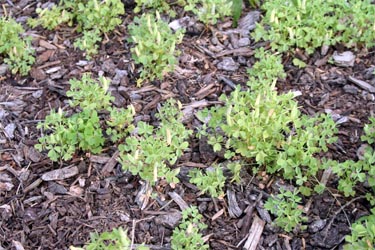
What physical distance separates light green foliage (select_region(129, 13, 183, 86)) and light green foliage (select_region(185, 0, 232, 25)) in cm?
25

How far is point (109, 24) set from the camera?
3.81 metres

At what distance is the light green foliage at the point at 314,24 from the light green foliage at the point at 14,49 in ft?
5.06

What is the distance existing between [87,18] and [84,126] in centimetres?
106

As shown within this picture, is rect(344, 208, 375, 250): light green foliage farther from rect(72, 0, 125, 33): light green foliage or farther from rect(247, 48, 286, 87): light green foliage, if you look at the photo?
rect(72, 0, 125, 33): light green foliage

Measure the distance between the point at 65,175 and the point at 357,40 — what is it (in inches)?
82.7

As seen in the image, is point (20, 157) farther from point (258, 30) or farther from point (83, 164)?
point (258, 30)

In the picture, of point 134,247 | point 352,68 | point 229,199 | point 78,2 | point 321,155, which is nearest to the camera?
point 134,247

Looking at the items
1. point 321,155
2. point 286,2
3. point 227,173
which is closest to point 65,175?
point 227,173

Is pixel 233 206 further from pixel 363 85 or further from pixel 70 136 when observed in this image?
pixel 363 85

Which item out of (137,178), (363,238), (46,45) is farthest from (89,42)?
(363,238)

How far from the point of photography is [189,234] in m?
2.68

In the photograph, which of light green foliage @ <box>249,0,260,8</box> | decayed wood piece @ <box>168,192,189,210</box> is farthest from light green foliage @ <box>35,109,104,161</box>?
light green foliage @ <box>249,0,260,8</box>

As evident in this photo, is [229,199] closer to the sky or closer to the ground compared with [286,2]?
closer to the ground

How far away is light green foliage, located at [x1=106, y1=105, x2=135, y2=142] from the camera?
3.12m
